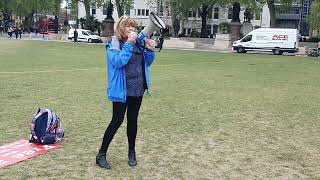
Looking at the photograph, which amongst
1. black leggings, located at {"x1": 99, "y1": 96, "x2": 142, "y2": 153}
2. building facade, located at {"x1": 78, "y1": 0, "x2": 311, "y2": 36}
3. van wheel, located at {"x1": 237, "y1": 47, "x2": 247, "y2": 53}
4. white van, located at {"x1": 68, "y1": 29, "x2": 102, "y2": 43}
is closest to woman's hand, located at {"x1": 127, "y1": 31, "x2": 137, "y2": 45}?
black leggings, located at {"x1": 99, "y1": 96, "x2": 142, "y2": 153}

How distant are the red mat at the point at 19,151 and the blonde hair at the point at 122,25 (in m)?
2.05

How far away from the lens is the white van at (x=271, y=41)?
145ft

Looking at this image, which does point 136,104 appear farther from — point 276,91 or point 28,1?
point 28,1

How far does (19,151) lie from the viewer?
249 inches

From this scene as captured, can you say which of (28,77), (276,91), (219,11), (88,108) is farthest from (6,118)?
(219,11)

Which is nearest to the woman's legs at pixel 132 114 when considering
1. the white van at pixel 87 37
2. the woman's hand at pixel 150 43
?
the woman's hand at pixel 150 43

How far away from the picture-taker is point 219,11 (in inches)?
3701

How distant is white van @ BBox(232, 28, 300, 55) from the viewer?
44281mm

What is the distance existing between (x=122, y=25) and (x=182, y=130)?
3.38 m

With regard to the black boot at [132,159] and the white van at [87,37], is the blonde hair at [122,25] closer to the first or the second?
the black boot at [132,159]

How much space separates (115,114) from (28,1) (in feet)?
278

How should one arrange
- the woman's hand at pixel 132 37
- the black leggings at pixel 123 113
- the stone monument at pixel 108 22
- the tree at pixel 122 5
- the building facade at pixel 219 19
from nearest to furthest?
1. the woman's hand at pixel 132 37
2. the black leggings at pixel 123 113
3. the stone monument at pixel 108 22
4. the tree at pixel 122 5
5. the building facade at pixel 219 19

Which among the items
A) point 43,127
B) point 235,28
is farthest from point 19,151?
point 235,28

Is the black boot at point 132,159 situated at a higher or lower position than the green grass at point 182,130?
higher
